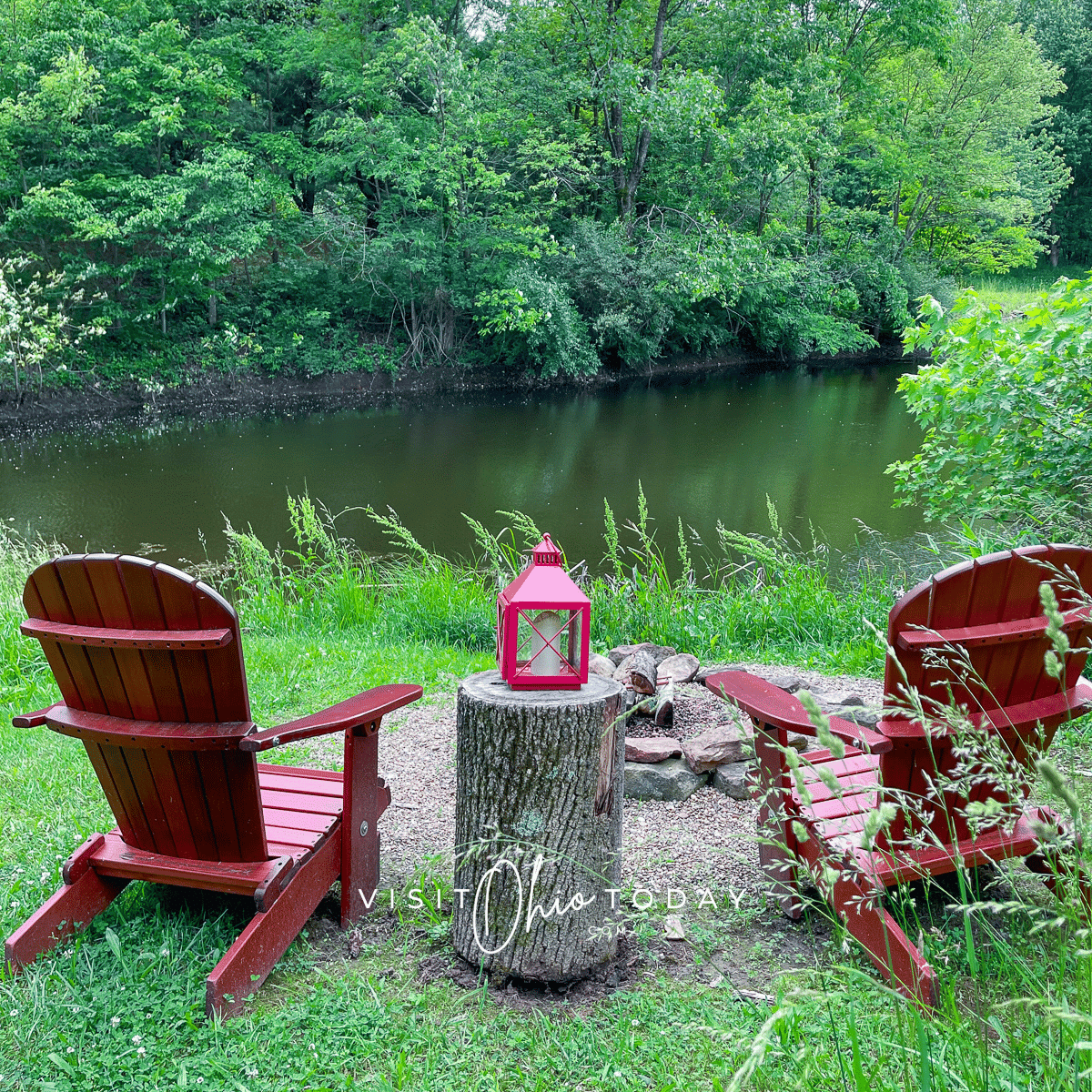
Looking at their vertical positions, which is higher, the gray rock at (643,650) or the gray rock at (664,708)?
the gray rock at (664,708)


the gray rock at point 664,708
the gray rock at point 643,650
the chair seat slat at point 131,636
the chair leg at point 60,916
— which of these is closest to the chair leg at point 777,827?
the gray rock at point 664,708

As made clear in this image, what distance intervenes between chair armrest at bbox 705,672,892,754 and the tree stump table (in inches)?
13.6

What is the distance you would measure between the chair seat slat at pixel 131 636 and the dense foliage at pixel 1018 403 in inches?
128

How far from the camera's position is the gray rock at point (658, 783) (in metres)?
2.96

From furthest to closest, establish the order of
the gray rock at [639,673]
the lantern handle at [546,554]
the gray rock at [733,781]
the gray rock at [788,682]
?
the gray rock at [788,682]
the gray rock at [639,673]
the gray rock at [733,781]
the lantern handle at [546,554]

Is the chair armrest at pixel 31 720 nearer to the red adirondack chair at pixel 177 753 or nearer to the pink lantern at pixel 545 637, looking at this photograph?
the red adirondack chair at pixel 177 753

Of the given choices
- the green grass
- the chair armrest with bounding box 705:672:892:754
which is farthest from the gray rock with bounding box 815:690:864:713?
the green grass

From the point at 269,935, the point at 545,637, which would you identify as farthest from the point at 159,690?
the point at 545,637

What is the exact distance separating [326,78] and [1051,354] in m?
15.6

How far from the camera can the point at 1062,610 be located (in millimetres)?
2070

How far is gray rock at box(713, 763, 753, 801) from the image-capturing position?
2.95 meters

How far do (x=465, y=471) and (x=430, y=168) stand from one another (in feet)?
24.1

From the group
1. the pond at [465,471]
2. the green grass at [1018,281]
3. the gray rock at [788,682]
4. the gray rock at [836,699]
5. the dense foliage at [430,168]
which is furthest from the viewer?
the green grass at [1018,281]

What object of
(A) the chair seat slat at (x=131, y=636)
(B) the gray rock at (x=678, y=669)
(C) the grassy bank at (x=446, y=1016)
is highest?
(A) the chair seat slat at (x=131, y=636)
